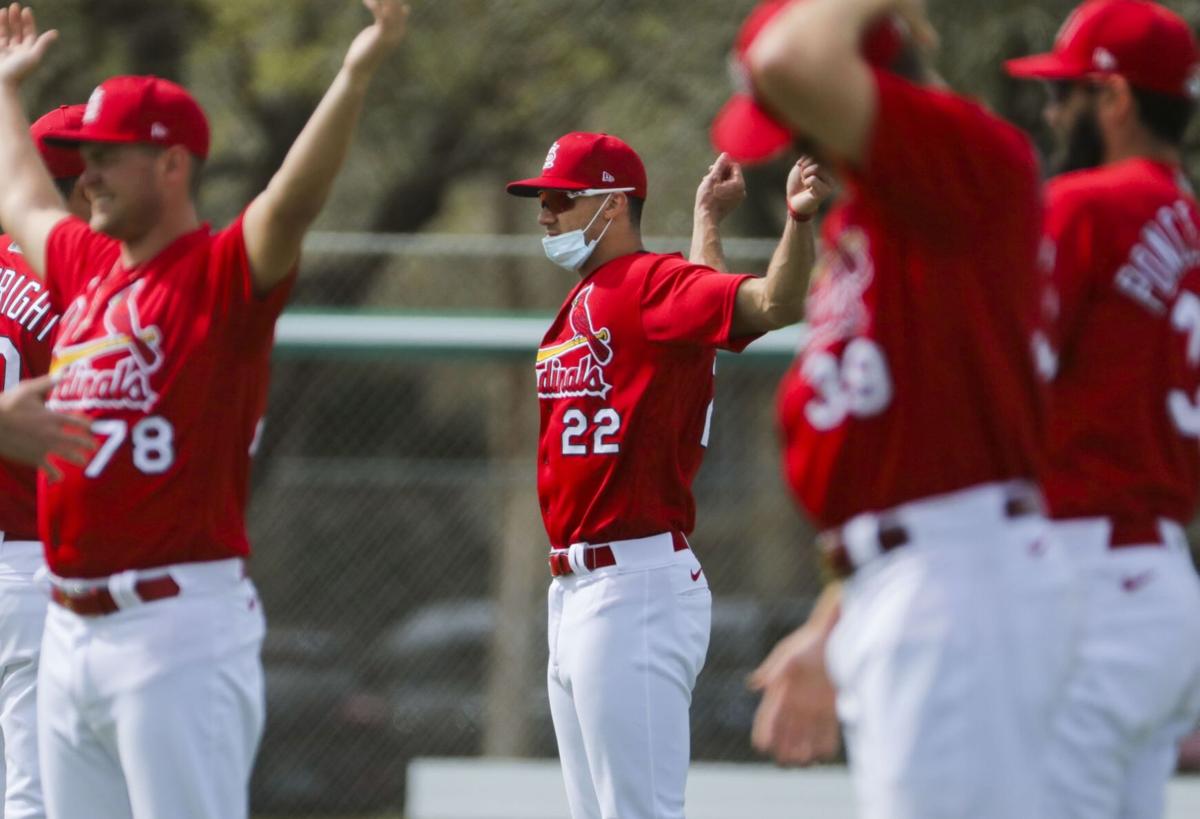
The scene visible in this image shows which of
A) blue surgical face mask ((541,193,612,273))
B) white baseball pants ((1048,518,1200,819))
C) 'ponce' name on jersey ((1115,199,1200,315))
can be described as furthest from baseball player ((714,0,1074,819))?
blue surgical face mask ((541,193,612,273))

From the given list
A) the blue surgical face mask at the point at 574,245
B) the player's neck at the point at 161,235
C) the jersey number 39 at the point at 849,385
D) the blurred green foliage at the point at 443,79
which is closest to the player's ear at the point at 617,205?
the blue surgical face mask at the point at 574,245

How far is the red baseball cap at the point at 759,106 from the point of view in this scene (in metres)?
3.39

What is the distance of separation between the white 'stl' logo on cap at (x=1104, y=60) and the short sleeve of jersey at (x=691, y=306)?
1779mm

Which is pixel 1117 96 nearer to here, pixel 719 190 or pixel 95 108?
pixel 95 108

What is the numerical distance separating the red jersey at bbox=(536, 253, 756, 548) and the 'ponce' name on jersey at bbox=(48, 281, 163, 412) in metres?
1.75

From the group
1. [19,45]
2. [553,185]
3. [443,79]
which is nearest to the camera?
[19,45]

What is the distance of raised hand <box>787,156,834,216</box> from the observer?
545 cm

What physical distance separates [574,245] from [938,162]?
114 inches

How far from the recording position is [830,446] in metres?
3.44

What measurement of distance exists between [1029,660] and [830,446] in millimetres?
525

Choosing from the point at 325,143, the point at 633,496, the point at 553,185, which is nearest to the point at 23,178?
the point at 325,143

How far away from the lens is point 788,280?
544 cm

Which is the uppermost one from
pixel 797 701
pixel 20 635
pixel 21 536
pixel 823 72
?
pixel 823 72

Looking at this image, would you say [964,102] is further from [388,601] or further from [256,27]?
[256,27]
